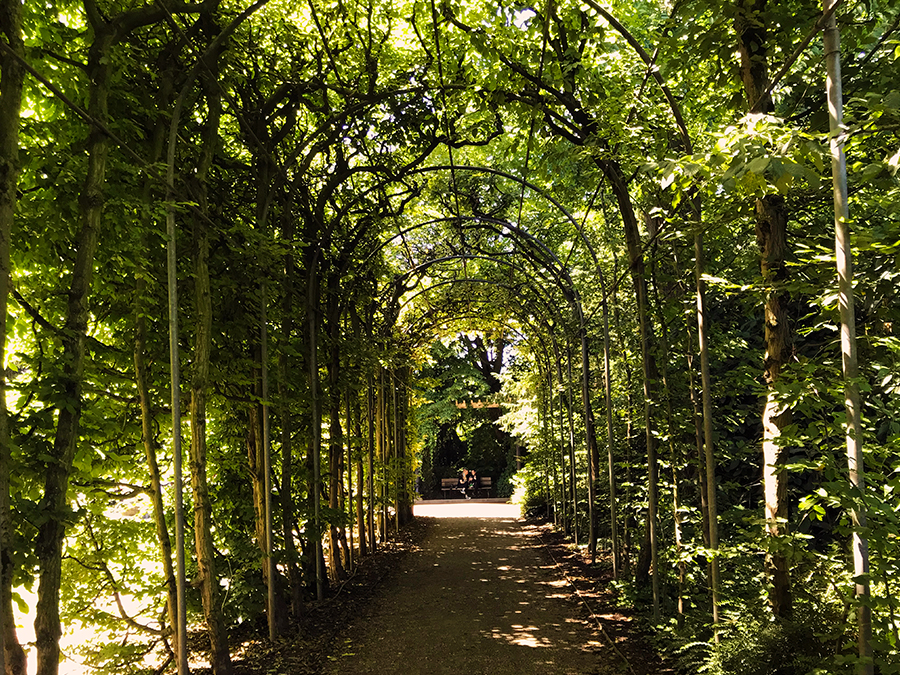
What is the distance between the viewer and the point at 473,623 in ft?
19.3

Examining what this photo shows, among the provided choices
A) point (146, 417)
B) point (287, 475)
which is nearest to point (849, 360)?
point (146, 417)

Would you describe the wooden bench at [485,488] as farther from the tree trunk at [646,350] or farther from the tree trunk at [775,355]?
the tree trunk at [775,355]

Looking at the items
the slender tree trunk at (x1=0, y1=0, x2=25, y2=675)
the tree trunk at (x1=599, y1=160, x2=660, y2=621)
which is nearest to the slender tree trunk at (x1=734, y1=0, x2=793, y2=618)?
the tree trunk at (x1=599, y1=160, x2=660, y2=621)

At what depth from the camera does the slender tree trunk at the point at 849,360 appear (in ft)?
7.01

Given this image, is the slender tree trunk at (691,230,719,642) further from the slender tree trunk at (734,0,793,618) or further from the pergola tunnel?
the slender tree trunk at (734,0,793,618)

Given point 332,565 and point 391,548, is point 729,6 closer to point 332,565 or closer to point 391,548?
point 332,565

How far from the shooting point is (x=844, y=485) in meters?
2.07

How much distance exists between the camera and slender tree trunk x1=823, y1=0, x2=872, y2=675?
7.01ft

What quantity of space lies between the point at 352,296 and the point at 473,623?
4341 mm

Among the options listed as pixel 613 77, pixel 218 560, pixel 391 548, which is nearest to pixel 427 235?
pixel 391 548

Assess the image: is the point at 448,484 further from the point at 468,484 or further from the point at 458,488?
the point at 468,484

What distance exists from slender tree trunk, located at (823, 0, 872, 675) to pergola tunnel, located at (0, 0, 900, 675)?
0.01 meters

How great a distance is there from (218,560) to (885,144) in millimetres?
5137

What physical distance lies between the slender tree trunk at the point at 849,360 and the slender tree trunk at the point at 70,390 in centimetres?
313
